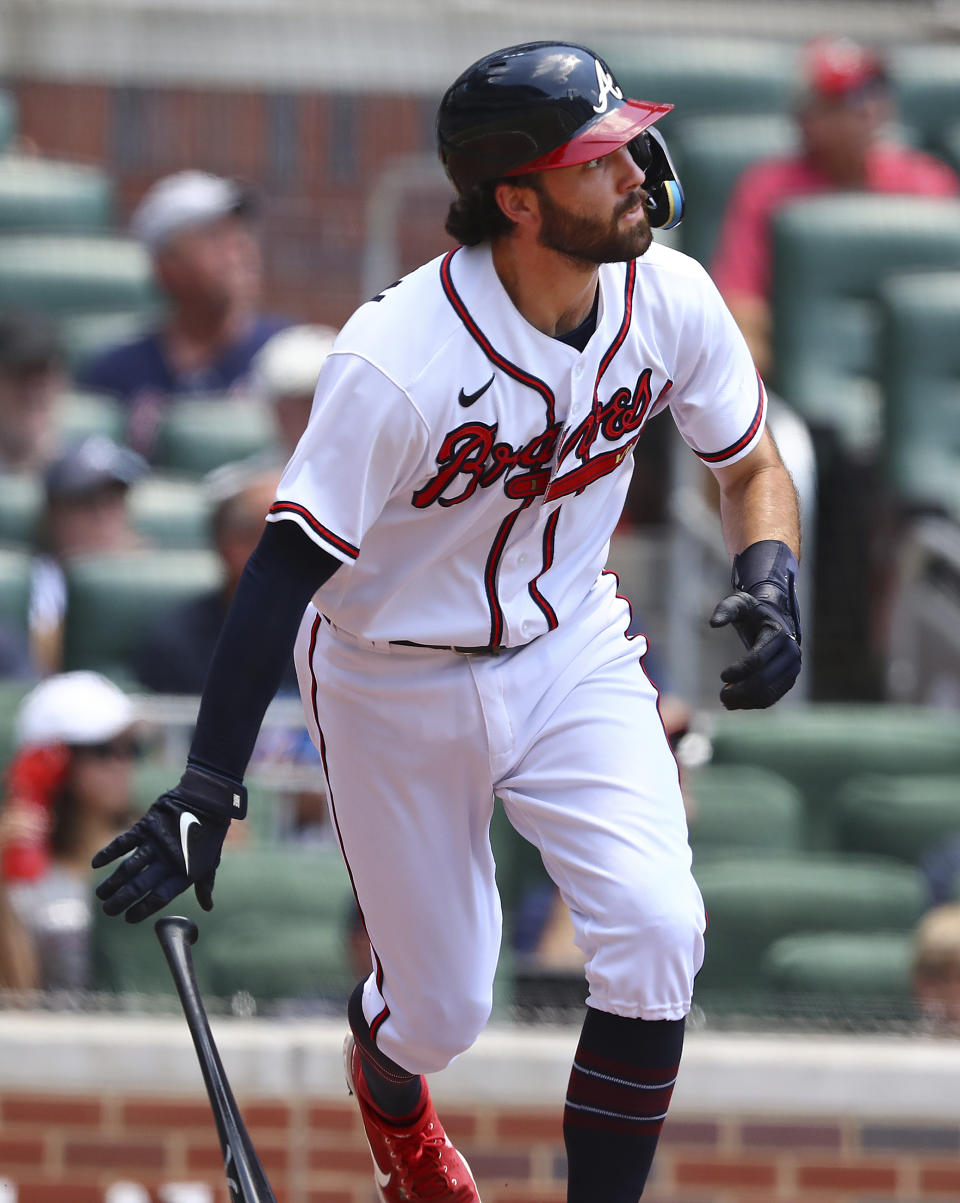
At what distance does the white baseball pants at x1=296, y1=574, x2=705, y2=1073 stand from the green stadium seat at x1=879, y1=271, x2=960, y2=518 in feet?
8.79

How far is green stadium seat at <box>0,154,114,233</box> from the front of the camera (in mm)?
7137

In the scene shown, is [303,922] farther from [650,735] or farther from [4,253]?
[4,253]

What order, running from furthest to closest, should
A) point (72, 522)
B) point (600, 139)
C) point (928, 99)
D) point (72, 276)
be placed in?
point (928, 99) < point (72, 276) < point (72, 522) < point (600, 139)

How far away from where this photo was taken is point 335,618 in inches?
112

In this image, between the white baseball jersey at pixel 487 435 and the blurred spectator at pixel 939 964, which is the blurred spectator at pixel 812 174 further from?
the white baseball jersey at pixel 487 435

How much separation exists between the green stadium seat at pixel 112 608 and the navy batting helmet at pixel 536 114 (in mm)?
2465

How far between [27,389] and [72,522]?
0.52 m

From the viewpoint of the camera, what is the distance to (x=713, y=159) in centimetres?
646

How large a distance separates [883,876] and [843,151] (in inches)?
108

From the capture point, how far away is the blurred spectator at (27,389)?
5480mm

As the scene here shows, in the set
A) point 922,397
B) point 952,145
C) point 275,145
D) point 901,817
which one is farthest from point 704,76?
point 901,817

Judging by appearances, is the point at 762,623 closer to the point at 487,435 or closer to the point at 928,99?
the point at 487,435

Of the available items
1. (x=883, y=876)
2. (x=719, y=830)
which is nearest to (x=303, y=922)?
(x=719, y=830)

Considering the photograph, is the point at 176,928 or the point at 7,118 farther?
the point at 7,118
